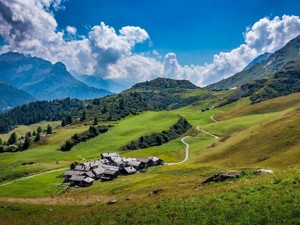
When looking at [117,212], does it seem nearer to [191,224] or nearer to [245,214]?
[191,224]

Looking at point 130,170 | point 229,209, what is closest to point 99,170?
point 130,170

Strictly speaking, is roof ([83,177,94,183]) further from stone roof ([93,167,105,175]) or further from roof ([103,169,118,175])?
stone roof ([93,167,105,175])

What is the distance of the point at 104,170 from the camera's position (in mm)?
118938

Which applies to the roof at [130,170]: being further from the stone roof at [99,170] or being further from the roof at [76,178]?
the roof at [76,178]

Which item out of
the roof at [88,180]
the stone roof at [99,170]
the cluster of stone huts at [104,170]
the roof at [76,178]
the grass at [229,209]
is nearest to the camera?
the grass at [229,209]

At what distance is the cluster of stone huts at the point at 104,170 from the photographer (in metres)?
111

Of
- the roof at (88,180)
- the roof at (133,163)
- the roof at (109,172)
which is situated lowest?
the roof at (88,180)

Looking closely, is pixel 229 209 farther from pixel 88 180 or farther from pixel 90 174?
pixel 90 174

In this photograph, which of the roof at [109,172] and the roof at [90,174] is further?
Result: the roof at [90,174]

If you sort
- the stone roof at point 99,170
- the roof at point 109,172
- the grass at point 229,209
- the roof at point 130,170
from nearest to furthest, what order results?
the grass at point 229,209, the roof at point 109,172, the roof at point 130,170, the stone roof at point 99,170

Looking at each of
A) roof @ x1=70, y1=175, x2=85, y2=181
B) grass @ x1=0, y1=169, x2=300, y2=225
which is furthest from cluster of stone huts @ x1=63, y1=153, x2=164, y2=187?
grass @ x1=0, y1=169, x2=300, y2=225

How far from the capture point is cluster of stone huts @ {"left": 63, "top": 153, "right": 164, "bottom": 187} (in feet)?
363

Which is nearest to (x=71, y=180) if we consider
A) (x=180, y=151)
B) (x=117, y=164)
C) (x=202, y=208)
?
(x=117, y=164)

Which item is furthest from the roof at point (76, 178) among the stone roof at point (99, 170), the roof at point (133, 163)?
the roof at point (133, 163)
